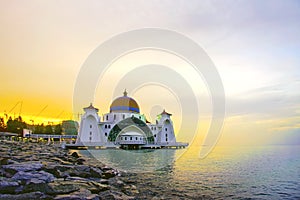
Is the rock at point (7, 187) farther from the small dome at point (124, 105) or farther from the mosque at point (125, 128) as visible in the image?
the small dome at point (124, 105)

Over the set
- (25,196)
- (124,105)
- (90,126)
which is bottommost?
(25,196)

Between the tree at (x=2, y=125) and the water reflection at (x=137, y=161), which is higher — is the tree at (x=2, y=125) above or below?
above

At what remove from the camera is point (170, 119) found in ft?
304

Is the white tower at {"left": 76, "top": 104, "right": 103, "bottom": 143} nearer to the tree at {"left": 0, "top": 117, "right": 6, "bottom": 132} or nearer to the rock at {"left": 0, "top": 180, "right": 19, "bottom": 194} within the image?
the tree at {"left": 0, "top": 117, "right": 6, "bottom": 132}

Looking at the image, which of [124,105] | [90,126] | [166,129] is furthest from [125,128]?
[166,129]

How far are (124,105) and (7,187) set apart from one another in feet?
260

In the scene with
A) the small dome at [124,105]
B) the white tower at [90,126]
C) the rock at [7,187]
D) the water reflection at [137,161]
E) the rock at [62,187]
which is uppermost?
the small dome at [124,105]

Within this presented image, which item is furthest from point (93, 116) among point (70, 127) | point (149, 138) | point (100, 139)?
point (70, 127)

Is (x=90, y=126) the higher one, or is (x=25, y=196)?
(x=90, y=126)

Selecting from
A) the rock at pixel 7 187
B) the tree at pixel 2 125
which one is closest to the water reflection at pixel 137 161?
the rock at pixel 7 187

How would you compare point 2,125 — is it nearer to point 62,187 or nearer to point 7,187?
point 7,187

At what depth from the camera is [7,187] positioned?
329 inches

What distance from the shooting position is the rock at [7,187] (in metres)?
8.24

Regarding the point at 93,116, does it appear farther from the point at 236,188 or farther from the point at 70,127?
the point at 236,188
